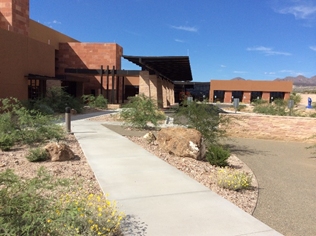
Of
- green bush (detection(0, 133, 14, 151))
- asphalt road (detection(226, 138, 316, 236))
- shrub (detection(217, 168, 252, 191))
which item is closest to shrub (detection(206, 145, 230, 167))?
asphalt road (detection(226, 138, 316, 236))

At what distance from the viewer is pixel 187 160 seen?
7953 millimetres

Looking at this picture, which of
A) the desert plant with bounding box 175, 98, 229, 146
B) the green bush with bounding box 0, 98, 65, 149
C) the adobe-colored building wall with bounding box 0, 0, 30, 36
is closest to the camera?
the green bush with bounding box 0, 98, 65, 149

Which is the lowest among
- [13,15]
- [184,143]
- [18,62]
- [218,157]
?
[218,157]

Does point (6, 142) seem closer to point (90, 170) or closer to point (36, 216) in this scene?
point (90, 170)

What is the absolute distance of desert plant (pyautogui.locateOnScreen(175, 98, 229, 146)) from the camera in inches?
387

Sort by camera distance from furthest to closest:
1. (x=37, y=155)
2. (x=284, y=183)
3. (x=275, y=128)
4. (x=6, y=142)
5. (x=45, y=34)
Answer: (x=45, y=34)
(x=275, y=128)
(x=6, y=142)
(x=37, y=155)
(x=284, y=183)

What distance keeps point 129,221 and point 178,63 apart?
21389 millimetres

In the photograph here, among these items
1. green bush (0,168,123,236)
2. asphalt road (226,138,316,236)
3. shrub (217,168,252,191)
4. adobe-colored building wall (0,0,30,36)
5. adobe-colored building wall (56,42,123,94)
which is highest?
adobe-colored building wall (0,0,30,36)

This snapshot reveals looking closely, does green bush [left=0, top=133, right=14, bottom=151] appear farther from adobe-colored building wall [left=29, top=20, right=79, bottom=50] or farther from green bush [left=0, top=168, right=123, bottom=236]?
adobe-colored building wall [left=29, top=20, right=79, bottom=50]

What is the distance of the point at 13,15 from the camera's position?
23.9 metres

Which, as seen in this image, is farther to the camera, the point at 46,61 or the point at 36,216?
the point at 46,61

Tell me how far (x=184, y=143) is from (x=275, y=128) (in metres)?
7.32

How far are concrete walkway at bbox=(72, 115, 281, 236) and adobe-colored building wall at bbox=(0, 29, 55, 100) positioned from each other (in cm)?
1443

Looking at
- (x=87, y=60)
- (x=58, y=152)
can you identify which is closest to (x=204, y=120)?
(x=58, y=152)
